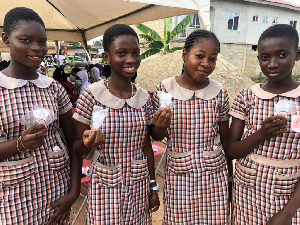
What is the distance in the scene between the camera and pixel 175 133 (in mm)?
1821

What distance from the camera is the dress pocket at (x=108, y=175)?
161cm

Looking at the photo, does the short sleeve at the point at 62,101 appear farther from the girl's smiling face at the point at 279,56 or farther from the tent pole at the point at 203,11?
the tent pole at the point at 203,11

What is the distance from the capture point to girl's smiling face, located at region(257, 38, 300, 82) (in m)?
1.56

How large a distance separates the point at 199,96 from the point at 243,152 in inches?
20.8

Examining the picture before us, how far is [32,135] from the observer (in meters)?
1.27

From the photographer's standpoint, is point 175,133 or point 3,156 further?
point 175,133

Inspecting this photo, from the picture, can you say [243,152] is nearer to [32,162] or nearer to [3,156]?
[32,162]

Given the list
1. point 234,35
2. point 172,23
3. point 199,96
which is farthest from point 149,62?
point 199,96

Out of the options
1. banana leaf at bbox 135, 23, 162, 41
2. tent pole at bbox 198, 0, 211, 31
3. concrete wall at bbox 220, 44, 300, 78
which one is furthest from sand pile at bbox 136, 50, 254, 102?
tent pole at bbox 198, 0, 211, 31

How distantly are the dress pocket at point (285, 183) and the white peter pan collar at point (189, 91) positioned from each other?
738 mm

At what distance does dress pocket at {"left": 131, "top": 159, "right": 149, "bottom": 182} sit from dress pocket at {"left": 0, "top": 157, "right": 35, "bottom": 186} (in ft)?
2.16

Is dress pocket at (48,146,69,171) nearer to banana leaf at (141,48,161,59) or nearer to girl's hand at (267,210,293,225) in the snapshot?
girl's hand at (267,210,293,225)

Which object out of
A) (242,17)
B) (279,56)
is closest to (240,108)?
(279,56)

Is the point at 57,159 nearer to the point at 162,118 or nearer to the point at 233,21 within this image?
the point at 162,118
